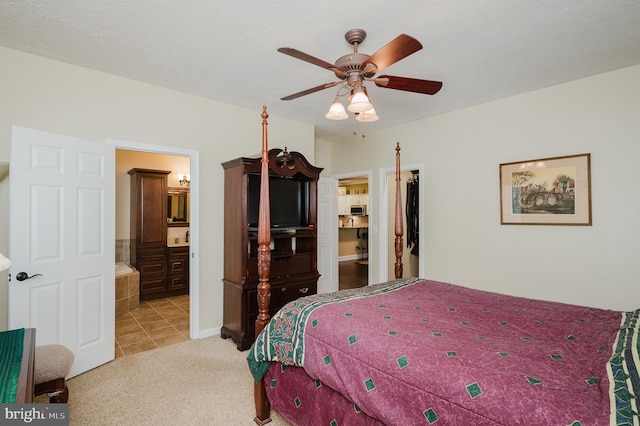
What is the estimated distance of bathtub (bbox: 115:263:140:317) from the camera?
4.38m

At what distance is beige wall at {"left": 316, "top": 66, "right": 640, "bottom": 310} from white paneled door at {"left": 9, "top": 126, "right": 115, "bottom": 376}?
330 centimetres

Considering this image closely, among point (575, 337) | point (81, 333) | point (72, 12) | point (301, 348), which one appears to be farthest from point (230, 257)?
point (575, 337)

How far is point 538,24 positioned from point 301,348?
2630mm

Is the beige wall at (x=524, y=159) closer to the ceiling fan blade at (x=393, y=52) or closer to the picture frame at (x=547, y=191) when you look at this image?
the picture frame at (x=547, y=191)

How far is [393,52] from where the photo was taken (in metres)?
1.84

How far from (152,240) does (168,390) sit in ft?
10.3

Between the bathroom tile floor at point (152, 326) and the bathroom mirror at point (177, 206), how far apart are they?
1.37 metres

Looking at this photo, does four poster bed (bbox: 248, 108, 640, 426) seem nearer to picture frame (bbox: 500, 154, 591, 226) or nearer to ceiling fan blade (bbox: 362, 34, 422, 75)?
ceiling fan blade (bbox: 362, 34, 422, 75)

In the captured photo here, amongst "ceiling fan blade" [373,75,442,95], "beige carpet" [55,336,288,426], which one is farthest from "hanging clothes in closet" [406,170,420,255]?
"beige carpet" [55,336,288,426]

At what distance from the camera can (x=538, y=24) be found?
222 centimetres

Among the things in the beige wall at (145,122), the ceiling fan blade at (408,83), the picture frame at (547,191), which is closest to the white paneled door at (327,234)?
the beige wall at (145,122)

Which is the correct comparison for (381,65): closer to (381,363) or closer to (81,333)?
(381,363)

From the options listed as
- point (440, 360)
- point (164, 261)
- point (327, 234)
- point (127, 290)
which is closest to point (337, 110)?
point (440, 360)

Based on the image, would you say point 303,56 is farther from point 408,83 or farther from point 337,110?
point 408,83
